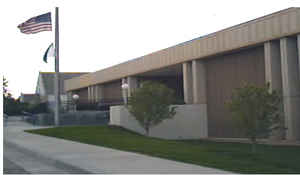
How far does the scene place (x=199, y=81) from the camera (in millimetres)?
32812

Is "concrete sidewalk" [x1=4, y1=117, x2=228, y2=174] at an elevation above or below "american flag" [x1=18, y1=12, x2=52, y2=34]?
below

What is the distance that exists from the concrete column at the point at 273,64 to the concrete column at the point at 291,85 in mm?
929

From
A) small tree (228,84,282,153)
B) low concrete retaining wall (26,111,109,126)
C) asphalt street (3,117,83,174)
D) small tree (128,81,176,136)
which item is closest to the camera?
asphalt street (3,117,83,174)

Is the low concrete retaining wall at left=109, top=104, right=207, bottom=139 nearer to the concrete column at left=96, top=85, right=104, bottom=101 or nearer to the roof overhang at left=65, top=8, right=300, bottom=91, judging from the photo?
the roof overhang at left=65, top=8, right=300, bottom=91

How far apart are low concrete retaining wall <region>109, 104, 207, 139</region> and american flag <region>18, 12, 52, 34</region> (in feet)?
25.1

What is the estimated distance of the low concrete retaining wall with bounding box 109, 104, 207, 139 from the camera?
29.7 metres

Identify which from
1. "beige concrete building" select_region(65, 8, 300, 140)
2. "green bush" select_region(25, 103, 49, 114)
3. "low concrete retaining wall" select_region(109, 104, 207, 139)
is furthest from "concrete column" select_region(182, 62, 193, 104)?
"green bush" select_region(25, 103, 49, 114)

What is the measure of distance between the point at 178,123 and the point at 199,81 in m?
3.84

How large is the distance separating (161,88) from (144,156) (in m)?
13.1

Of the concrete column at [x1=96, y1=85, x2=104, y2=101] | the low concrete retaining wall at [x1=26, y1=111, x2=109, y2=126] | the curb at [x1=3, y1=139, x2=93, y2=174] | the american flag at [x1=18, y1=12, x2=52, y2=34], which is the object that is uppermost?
the american flag at [x1=18, y1=12, x2=52, y2=34]

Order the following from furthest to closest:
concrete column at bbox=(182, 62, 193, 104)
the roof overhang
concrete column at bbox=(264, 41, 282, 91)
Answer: concrete column at bbox=(182, 62, 193, 104) < concrete column at bbox=(264, 41, 282, 91) < the roof overhang

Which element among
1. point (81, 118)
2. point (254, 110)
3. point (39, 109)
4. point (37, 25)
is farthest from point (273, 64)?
point (39, 109)

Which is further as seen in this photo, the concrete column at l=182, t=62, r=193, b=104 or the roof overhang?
the concrete column at l=182, t=62, r=193, b=104

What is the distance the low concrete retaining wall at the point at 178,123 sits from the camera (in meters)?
29.7
